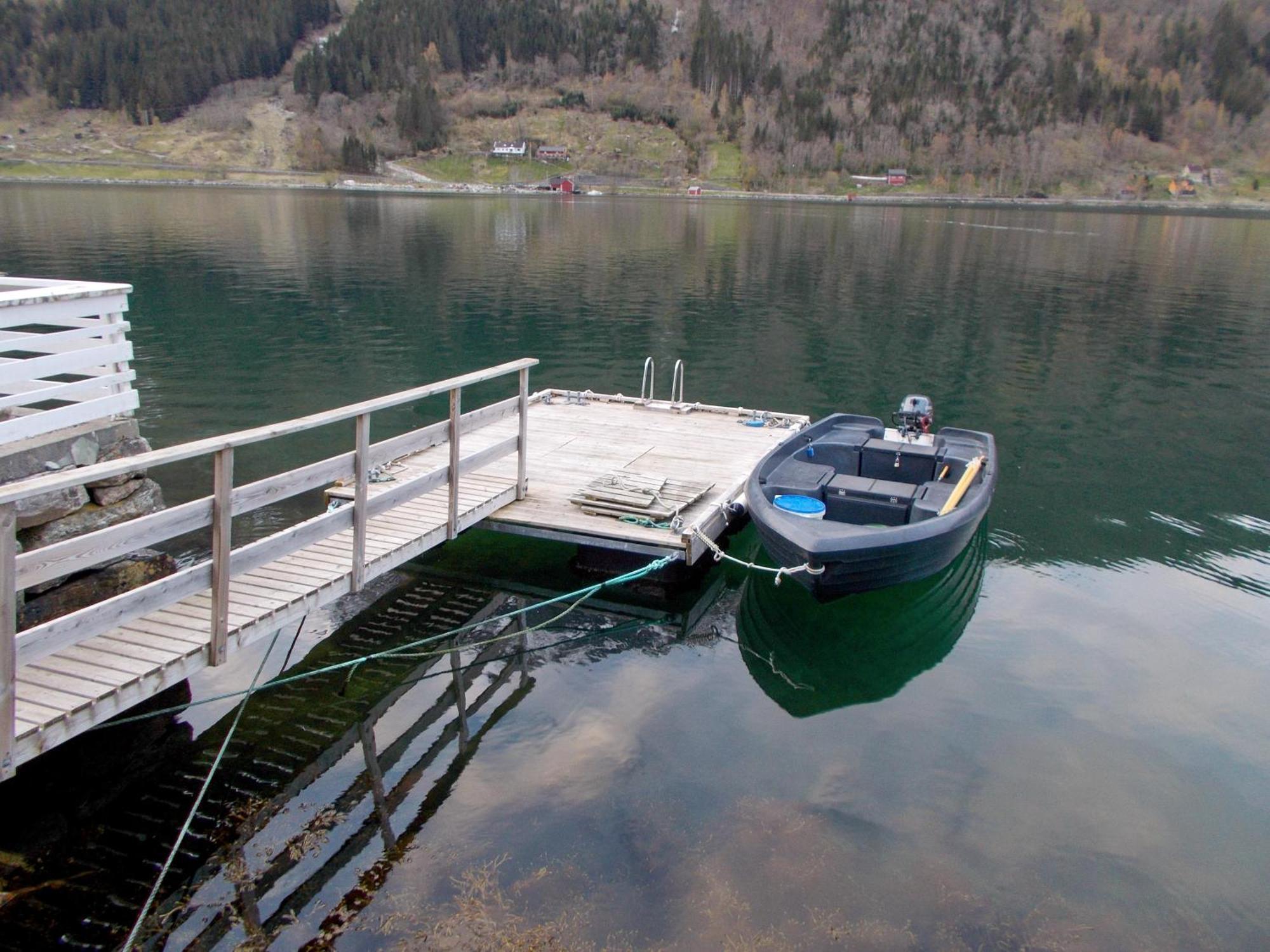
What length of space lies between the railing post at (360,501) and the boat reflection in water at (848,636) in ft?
15.8

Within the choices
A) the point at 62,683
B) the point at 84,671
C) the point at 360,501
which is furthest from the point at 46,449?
the point at 360,501

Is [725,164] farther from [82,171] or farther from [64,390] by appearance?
[64,390]

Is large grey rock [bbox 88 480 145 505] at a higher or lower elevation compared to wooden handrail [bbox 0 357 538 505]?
lower

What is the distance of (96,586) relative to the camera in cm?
909

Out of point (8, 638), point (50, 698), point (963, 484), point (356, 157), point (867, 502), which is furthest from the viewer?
point (356, 157)

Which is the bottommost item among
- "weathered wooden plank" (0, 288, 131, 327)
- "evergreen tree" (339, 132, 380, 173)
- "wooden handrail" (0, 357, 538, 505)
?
"wooden handrail" (0, 357, 538, 505)

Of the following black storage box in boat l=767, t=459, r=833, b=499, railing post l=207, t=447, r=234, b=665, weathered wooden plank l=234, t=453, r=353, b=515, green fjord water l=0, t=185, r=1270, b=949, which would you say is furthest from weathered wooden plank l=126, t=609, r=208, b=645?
black storage box in boat l=767, t=459, r=833, b=499

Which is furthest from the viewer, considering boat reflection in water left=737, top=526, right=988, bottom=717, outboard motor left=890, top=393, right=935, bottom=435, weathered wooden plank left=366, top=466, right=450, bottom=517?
outboard motor left=890, top=393, right=935, bottom=435

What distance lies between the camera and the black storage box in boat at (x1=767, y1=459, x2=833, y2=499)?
13.0 meters

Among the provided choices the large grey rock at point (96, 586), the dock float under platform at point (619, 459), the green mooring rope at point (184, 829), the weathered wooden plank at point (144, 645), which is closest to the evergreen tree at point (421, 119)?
the dock float under platform at point (619, 459)

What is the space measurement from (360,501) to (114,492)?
2479 millimetres

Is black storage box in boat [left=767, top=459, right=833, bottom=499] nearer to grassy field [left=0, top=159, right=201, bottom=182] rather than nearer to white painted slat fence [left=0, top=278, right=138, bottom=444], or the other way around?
white painted slat fence [left=0, top=278, right=138, bottom=444]

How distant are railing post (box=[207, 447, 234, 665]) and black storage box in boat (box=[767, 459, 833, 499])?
7.51 metres

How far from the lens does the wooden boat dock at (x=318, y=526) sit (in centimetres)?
666
